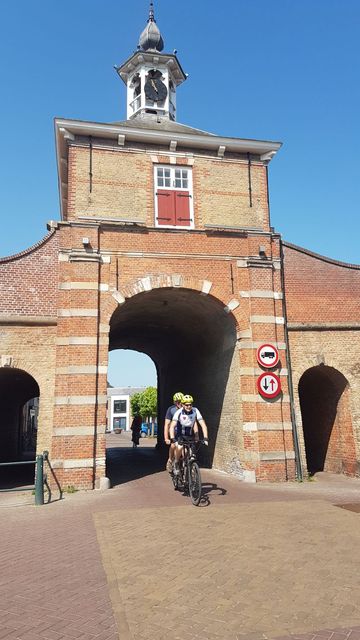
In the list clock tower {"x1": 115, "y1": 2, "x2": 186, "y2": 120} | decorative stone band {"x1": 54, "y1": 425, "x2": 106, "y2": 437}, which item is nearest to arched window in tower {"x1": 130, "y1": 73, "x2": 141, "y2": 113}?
clock tower {"x1": 115, "y1": 2, "x2": 186, "y2": 120}

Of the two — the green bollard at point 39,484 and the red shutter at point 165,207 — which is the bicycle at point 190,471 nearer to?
the green bollard at point 39,484

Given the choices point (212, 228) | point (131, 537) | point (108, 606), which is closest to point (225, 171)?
point (212, 228)

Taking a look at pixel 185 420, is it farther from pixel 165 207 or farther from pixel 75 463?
pixel 165 207

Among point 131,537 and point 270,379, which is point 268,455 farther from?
point 131,537

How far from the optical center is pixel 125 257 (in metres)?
12.2

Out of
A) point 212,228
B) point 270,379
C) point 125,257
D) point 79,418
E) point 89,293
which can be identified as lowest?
point 79,418

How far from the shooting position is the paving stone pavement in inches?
147

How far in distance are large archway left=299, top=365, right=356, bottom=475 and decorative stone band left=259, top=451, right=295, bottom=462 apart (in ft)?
7.50

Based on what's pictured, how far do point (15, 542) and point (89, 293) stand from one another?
6.60 m

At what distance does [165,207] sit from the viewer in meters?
13.1

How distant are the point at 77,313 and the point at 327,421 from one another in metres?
8.53

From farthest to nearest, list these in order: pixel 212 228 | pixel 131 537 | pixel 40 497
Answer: pixel 212 228
pixel 40 497
pixel 131 537

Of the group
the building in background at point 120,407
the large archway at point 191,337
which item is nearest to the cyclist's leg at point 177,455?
the large archway at point 191,337

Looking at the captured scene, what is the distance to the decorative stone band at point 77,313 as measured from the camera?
1148 cm
